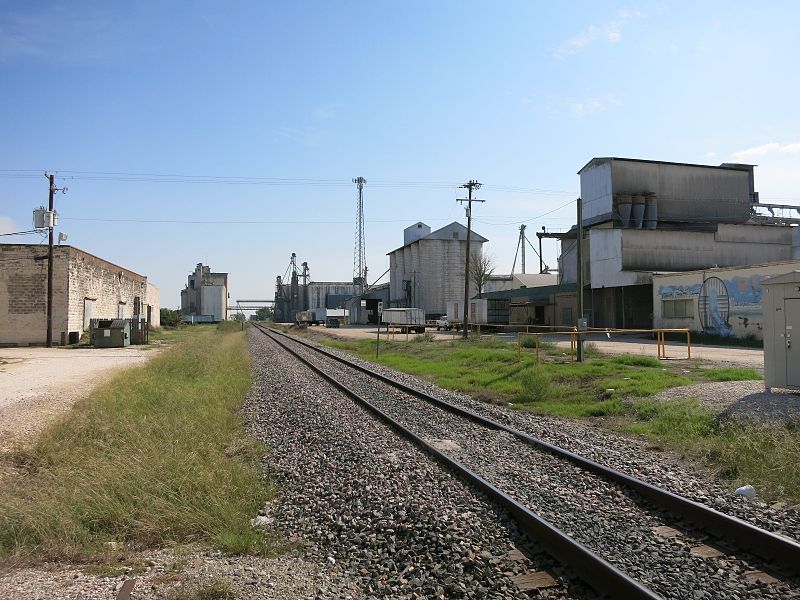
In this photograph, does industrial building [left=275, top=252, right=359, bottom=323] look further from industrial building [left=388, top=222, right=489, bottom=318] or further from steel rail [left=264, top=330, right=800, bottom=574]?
steel rail [left=264, top=330, right=800, bottom=574]

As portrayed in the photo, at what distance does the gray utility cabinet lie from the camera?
1098 cm

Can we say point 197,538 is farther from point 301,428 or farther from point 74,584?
point 301,428

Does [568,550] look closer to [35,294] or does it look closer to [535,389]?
[535,389]

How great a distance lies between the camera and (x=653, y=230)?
4325cm

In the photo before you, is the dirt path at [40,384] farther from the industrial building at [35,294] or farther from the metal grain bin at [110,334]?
the industrial building at [35,294]

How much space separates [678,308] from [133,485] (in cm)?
3532

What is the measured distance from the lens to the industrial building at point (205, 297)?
381ft

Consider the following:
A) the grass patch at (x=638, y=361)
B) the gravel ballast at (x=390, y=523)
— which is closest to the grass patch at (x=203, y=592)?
the gravel ballast at (x=390, y=523)

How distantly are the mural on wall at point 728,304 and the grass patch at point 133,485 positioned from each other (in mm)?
27692

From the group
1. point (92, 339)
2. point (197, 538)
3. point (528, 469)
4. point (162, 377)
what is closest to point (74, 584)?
point (197, 538)

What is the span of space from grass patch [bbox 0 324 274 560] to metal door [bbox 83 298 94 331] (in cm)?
3154

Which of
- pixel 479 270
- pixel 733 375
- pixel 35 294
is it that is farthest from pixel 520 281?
pixel 733 375

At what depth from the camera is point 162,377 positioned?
1727 cm

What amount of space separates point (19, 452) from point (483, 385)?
11.3 meters
